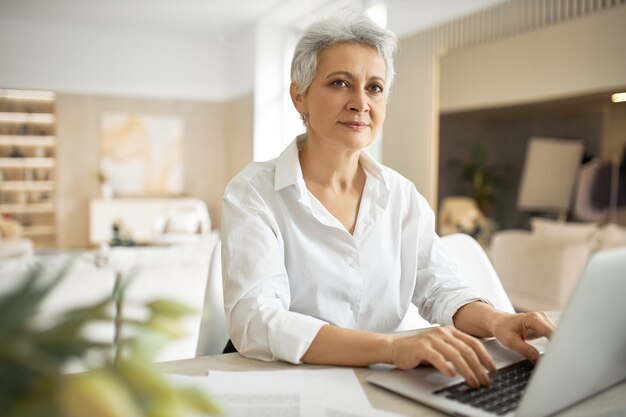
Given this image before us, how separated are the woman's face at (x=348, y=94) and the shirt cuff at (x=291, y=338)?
0.54 m

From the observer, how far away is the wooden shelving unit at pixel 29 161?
28.3 feet

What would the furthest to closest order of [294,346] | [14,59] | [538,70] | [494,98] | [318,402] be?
[14,59], [494,98], [538,70], [294,346], [318,402]

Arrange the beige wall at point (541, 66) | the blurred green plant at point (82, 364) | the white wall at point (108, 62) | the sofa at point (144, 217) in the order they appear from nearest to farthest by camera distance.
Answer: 1. the blurred green plant at point (82, 364)
2. the beige wall at point (541, 66)
3. the sofa at point (144, 217)
4. the white wall at point (108, 62)

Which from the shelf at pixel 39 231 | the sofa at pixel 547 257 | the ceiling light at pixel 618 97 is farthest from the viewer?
the shelf at pixel 39 231

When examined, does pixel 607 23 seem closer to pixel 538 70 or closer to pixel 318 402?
pixel 538 70

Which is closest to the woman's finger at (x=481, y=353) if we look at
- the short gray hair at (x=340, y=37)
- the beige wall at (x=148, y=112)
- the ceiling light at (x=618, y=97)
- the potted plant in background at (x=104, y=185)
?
the short gray hair at (x=340, y=37)

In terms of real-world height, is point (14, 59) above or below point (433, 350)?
above

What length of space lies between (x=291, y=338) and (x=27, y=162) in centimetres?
886

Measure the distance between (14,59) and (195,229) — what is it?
378cm

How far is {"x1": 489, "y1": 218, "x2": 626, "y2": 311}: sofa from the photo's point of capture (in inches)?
154

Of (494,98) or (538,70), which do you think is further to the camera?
(494,98)

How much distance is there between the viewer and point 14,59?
8.52 m

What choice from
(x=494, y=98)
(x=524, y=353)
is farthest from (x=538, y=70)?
(x=524, y=353)

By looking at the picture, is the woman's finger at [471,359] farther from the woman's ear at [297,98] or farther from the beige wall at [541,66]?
the beige wall at [541,66]
